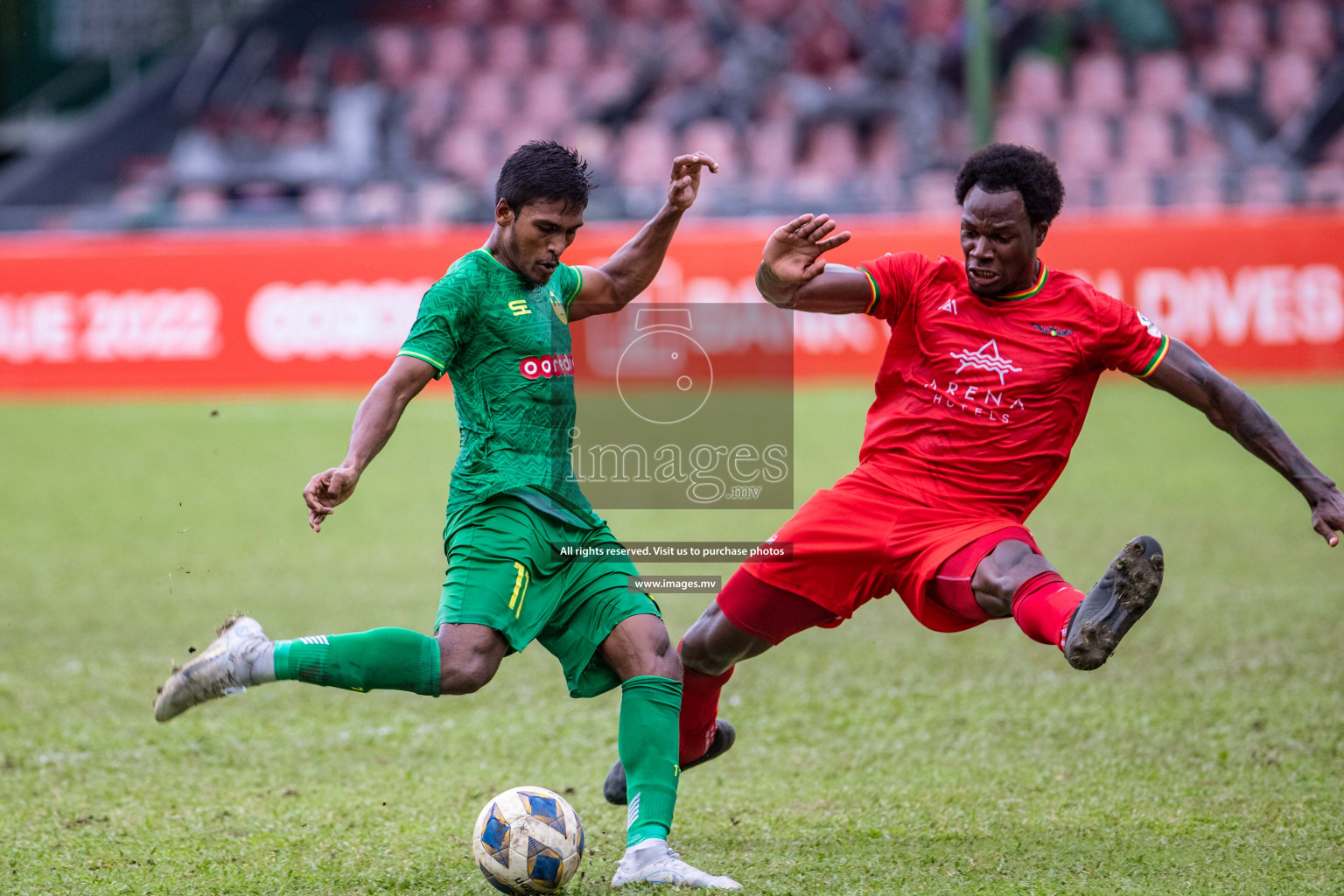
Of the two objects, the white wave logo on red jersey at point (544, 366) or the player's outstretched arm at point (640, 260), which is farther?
the player's outstretched arm at point (640, 260)

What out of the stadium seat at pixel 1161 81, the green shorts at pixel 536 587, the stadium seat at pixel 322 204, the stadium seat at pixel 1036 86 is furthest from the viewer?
the stadium seat at pixel 1036 86

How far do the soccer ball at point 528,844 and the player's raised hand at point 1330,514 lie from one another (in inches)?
97.7

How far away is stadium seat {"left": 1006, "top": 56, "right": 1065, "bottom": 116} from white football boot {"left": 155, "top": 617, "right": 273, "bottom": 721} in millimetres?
20327

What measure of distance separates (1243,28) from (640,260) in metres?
21.9

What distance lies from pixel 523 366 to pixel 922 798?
2.18 metres

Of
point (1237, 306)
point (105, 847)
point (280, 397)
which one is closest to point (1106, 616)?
point (105, 847)

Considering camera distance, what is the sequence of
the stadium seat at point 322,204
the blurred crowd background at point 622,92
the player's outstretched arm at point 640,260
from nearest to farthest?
the player's outstretched arm at point 640,260, the stadium seat at point 322,204, the blurred crowd background at point 622,92

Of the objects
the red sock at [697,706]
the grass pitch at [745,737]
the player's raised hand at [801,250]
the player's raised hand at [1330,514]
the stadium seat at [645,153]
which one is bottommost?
the grass pitch at [745,737]

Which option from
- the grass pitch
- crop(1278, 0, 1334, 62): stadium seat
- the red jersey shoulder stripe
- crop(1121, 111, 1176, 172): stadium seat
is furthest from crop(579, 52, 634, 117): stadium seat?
the red jersey shoulder stripe

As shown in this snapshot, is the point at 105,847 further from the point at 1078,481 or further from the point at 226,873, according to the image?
the point at 1078,481

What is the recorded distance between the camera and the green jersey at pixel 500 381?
428 cm

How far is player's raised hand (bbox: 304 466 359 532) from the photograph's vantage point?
3926 mm

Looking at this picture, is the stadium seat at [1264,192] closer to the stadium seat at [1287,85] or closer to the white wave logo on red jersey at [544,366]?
the stadium seat at [1287,85]

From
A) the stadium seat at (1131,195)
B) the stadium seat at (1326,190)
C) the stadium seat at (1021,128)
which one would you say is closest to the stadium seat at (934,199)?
the stadium seat at (1131,195)
